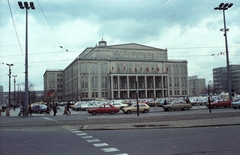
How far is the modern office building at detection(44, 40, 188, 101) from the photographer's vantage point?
112m

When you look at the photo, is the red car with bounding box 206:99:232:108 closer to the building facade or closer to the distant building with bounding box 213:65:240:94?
the distant building with bounding box 213:65:240:94

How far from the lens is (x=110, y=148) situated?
10008 millimetres

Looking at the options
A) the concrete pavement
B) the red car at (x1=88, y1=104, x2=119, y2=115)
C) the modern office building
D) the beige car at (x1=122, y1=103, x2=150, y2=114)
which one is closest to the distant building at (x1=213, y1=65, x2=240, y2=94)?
the modern office building

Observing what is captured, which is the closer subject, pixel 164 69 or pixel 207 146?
pixel 207 146

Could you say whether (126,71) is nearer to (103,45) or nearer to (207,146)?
(103,45)

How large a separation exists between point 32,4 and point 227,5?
27.6 metres

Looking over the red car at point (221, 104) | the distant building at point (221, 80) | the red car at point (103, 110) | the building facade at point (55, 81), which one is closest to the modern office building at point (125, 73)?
the distant building at point (221, 80)

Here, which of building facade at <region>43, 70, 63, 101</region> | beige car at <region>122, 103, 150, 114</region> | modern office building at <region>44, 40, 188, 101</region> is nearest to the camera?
beige car at <region>122, 103, 150, 114</region>

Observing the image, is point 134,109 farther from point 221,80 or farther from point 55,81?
point 55,81

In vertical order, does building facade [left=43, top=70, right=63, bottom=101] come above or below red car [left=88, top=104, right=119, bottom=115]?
above

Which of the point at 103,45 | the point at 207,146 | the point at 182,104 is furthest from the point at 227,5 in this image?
the point at 103,45

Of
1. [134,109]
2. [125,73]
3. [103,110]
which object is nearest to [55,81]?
[125,73]

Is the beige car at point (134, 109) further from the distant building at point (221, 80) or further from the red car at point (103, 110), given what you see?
the distant building at point (221, 80)

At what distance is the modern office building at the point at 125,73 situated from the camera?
112438 millimetres
